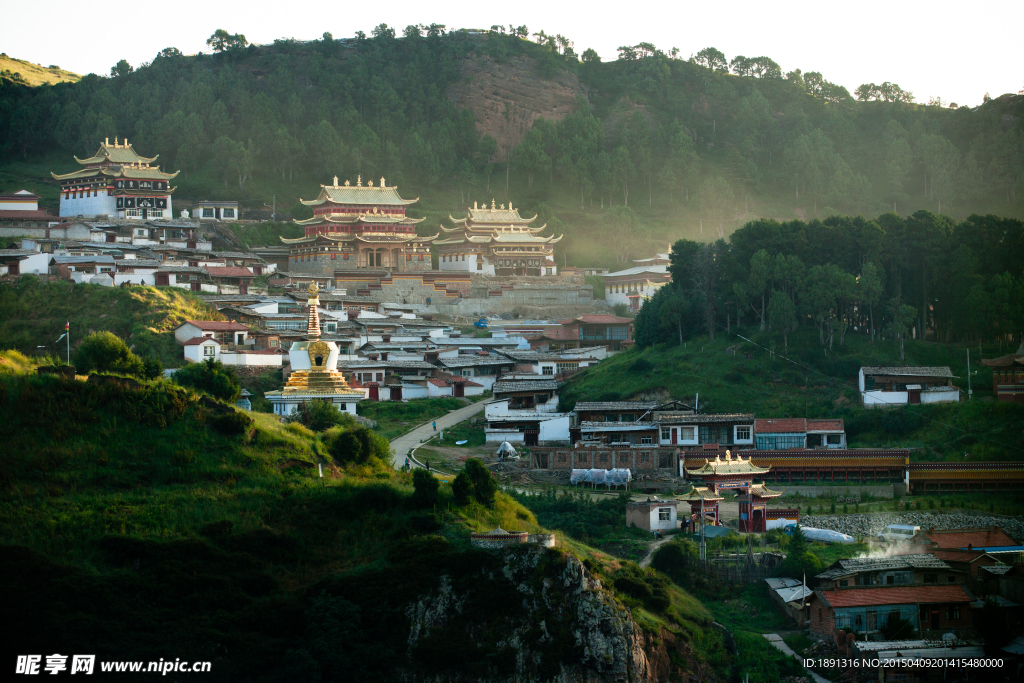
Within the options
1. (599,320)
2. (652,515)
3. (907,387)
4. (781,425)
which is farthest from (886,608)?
(599,320)

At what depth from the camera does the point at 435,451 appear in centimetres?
4172

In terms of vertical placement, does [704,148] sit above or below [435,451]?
above

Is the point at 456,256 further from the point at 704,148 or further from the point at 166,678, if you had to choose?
the point at 166,678

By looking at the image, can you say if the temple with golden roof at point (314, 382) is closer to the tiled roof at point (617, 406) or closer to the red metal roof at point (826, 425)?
the tiled roof at point (617, 406)

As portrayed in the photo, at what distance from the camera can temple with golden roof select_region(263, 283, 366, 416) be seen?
38.0 metres

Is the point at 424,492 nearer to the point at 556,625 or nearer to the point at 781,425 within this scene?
the point at 556,625

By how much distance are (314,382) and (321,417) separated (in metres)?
3.91

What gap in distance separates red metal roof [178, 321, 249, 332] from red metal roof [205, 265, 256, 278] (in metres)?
9.59

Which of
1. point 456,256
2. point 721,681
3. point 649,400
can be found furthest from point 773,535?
point 456,256

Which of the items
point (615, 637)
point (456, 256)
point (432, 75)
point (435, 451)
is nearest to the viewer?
point (615, 637)

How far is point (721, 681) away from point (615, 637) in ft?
9.69

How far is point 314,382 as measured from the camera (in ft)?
127

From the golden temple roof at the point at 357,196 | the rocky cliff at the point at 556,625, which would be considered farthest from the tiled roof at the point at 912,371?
the golden temple roof at the point at 357,196

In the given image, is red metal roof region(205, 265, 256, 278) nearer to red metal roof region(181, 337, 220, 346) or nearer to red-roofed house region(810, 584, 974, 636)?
red metal roof region(181, 337, 220, 346)
